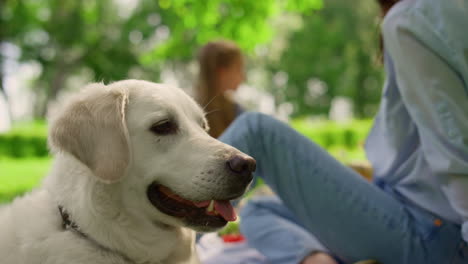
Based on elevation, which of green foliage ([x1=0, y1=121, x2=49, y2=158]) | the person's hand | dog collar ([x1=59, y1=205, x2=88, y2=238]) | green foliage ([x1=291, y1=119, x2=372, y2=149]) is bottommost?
green foliage ([x1=291, y1=119, x2=372, y2=149])

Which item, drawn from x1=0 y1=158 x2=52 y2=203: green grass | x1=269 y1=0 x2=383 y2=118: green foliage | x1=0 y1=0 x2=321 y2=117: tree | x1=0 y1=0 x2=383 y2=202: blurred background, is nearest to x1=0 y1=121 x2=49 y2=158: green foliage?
x1=0 y1=0 x2=383 y2=202: blurred background

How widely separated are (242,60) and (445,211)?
337cm

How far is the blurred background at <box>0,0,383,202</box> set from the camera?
13477 mm

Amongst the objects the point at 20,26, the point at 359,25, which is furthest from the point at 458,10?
the point at 359,25

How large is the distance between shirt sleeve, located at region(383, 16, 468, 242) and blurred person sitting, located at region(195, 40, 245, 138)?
2.92m

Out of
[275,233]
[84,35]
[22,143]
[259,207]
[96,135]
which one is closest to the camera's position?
[96,135]

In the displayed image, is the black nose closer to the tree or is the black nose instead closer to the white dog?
the white dog

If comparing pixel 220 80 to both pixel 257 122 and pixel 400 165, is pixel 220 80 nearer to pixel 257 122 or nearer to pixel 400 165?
pixel 257 122

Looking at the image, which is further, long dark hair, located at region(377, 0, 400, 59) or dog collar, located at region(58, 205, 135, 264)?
long dark hair, located at region(377, 0, 400, 59)

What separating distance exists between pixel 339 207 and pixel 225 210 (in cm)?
82

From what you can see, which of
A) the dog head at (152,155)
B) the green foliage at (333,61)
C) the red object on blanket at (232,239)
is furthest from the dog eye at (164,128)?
the green foliage at (333,61)

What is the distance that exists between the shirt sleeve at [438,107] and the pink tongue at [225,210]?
0.98m

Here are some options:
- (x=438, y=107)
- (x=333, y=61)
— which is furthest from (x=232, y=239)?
(x=333, y=61)

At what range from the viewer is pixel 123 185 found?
76.4 inches
